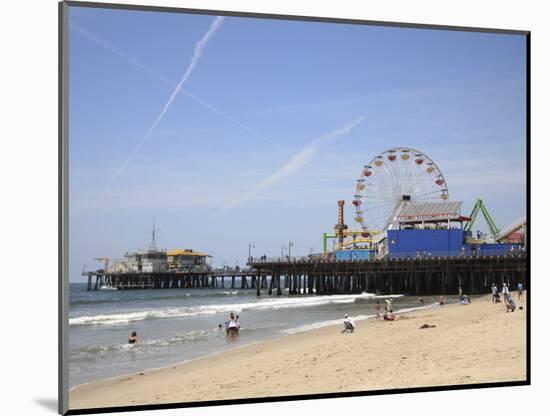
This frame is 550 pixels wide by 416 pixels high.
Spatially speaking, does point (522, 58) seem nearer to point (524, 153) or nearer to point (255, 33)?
point (524, 153)

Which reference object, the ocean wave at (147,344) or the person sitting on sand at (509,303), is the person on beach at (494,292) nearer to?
the person sitting on sand at (509,303)

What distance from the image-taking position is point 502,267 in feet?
29.4

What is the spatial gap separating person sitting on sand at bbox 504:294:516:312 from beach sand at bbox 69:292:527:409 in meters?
0.11

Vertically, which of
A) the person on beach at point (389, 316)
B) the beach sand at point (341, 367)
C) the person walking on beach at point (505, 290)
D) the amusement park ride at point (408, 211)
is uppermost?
the amusement park ride at point (408, 211)

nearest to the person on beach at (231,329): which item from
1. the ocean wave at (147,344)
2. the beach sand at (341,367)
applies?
the ocean wave at (147,344)

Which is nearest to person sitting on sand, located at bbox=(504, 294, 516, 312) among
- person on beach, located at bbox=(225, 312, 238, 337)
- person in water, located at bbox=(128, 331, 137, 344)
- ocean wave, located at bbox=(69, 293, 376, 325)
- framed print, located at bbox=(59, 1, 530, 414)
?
framed print, located at bbox=(59, 1, 530, 414)

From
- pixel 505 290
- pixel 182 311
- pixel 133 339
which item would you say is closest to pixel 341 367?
pixel 133 339

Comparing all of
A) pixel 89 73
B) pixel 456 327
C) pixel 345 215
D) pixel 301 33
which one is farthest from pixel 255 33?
pixel 456 327

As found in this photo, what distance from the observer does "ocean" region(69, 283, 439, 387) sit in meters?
6.40

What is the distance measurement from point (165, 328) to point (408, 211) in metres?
3.19

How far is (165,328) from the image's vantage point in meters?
8.70

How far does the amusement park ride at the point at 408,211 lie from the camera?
734 centimetres

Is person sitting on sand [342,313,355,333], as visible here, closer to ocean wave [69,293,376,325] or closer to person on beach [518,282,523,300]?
person on beach [518,282,523,300]

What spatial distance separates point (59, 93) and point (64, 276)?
1.32 m
